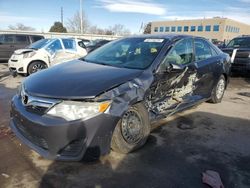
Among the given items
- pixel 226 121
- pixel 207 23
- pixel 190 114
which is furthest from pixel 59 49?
pixel 207 23

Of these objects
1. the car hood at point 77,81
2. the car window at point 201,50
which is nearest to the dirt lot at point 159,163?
the car hood at point 77,81

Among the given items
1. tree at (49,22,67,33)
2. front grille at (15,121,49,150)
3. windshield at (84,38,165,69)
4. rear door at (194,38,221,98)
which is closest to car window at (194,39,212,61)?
rear door at (194,38,221,98)

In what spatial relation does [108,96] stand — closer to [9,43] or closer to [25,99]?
[25,99]

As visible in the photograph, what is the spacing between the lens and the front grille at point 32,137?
3041 mm

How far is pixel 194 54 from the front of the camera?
5035mm

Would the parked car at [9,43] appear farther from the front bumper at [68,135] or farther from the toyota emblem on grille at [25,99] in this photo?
the front bumper at [68,135]

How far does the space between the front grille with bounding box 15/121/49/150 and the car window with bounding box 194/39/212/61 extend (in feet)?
10.9

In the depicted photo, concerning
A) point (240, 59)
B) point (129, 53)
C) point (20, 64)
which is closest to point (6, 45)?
point (20, 64)

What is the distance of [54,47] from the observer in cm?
1066

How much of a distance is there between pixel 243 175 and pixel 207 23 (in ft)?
213

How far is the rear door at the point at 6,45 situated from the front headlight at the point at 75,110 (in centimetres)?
1416

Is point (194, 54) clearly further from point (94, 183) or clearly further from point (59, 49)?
point (59, 49)

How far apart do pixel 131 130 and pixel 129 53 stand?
1451 mm

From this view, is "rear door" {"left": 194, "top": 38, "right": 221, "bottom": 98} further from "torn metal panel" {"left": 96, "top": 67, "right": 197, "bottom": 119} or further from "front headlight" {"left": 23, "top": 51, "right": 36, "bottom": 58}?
"front headlight" {"left": 23, "top": 51, "right": 36, "bottom": 58}
